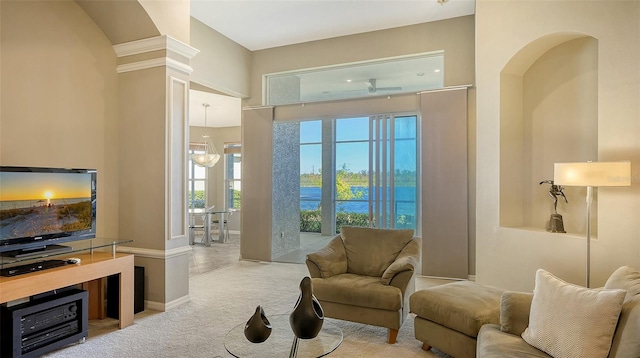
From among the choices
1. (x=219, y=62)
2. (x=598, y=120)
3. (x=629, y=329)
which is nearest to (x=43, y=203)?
(x=219, y=62)

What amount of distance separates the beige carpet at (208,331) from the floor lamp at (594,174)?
1.89 meters

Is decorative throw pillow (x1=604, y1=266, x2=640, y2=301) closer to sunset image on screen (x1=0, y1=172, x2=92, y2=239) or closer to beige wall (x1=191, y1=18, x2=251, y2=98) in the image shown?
sunset image on screen (x1=0, y1=172, x2=92, y2=239)

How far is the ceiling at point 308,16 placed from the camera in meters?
4.59

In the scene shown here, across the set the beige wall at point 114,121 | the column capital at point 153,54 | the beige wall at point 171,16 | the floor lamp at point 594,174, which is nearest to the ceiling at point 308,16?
the beige wall at point 171,16

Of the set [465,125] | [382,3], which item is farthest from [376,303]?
[382,3]

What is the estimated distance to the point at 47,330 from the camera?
9.10 ft

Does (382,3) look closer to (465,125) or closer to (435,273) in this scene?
(465,125)

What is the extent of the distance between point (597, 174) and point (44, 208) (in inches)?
179

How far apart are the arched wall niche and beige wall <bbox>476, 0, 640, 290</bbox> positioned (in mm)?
76

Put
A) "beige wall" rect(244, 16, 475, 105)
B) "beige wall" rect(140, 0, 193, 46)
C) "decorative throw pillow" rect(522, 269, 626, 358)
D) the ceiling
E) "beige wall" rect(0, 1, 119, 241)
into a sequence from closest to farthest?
1. "decorative throw pillow" rect(522, 269, 626, 358)
2. "beige wall" rect(0, 1, 119, 241)
3. "beige wall" rect(140, 0, 193, 46)
4. the ceiling
5. "beige wall" rect(244, 16, 475, 105)

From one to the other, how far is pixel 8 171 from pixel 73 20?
1.67 metres

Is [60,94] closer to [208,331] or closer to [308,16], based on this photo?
[208,331]

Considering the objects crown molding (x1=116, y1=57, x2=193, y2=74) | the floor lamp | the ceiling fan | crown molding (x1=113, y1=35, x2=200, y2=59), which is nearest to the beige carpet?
the floor lamp

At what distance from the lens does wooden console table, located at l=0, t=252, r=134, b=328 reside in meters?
2.57
